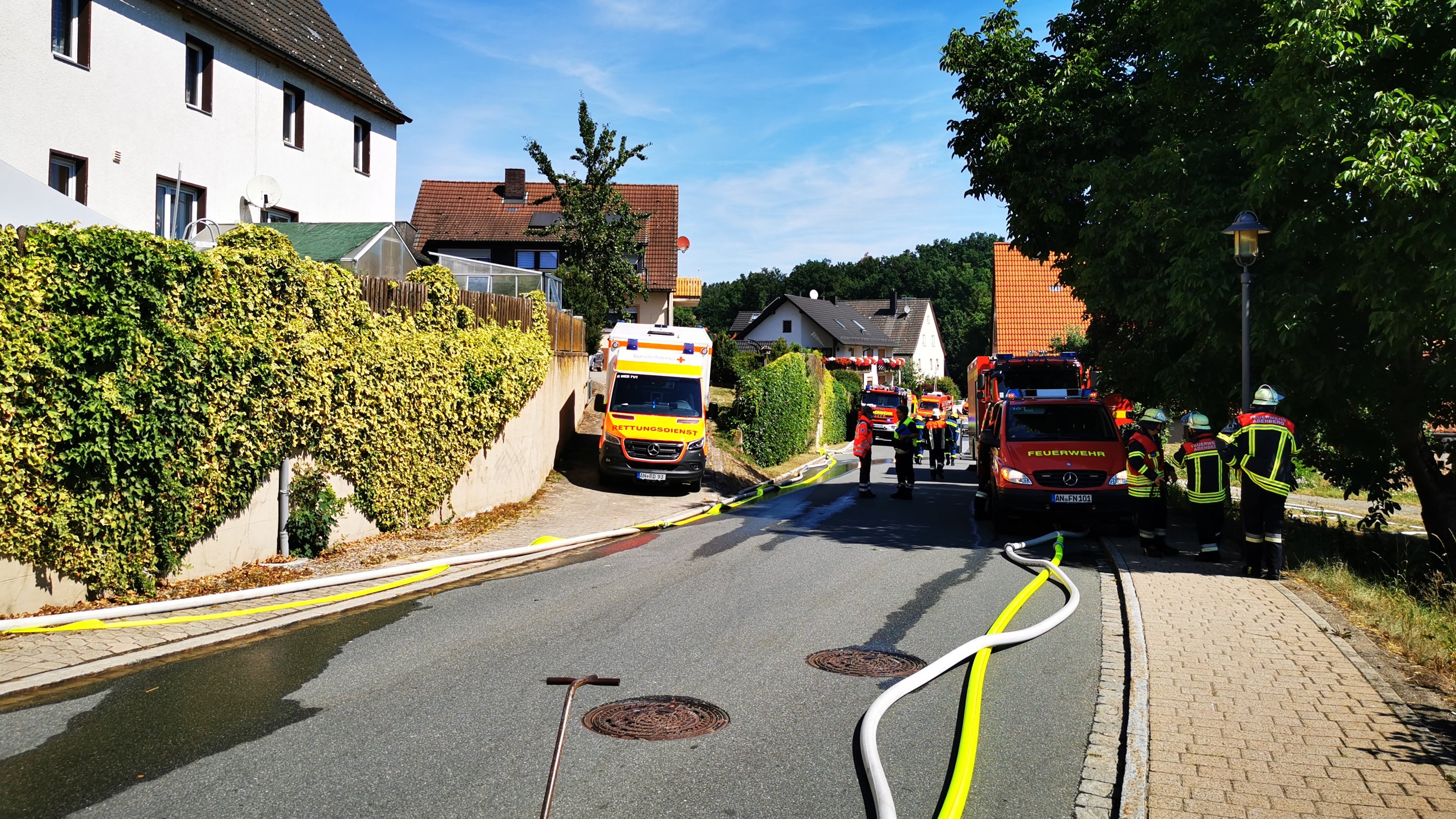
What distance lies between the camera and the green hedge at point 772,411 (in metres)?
27.7

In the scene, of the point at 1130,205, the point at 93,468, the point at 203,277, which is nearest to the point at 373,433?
the point at 203,277

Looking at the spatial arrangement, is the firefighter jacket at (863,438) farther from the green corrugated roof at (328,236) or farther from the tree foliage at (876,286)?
the tree foliage at (876,286)

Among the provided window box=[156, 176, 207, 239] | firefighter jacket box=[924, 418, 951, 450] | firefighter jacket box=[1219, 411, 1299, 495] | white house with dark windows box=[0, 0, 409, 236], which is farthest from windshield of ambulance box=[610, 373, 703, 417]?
firefighter jacket box=[1219, 411, 1299, 495]

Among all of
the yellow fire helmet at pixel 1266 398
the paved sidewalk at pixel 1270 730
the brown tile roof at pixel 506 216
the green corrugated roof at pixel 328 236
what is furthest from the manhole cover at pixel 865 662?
the brown tile roof at pixel 506 216

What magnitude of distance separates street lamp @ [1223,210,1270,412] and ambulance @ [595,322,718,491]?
10.4 m

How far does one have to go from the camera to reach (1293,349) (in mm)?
12375

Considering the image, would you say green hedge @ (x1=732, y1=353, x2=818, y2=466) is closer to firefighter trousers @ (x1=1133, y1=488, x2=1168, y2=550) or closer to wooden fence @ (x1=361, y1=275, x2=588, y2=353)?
wooden fence @ (x1=361, y1=275, x2=588, y2=353)

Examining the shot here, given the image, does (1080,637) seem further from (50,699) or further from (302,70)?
(302,70)

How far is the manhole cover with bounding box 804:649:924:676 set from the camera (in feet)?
22.9

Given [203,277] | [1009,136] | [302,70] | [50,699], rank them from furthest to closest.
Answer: [302,70]
[1009,136]
[203,277]
[50,699]

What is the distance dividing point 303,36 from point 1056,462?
67.0 ft

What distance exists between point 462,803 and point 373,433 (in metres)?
8.68

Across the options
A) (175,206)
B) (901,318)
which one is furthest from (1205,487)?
(901,318)

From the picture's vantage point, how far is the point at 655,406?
20328 millimetres
